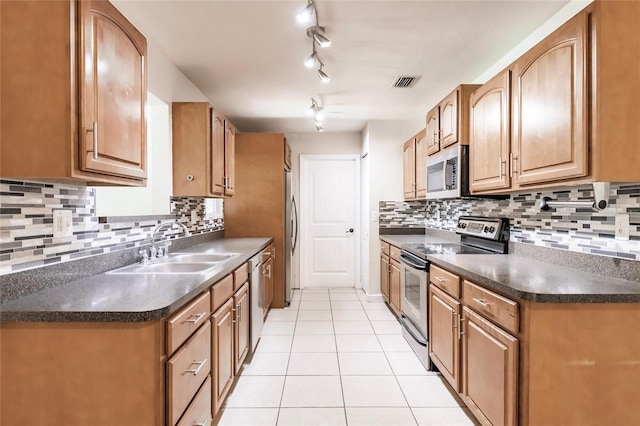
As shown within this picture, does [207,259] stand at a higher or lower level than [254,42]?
lower

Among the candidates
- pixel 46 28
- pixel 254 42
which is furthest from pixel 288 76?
pixel 46 28

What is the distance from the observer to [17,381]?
1130mm

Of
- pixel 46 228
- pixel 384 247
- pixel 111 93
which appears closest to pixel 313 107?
pixel 384 247

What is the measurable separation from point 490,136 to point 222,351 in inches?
85.5

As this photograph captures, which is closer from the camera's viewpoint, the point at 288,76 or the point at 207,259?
the point at 207,259

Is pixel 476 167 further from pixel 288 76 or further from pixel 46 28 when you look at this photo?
pixel 46 28

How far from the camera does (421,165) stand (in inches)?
145

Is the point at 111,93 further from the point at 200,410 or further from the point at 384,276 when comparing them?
the point at 384,276

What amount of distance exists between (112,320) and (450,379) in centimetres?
195

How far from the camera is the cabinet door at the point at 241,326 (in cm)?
225

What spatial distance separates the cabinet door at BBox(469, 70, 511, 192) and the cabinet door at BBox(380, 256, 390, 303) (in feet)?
5.91

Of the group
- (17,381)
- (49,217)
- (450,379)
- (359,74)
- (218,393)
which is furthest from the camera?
(359,74)

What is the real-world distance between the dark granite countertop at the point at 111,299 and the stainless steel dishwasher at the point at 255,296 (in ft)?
3.15

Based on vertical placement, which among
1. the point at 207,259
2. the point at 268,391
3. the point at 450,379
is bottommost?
the point at 268,391
